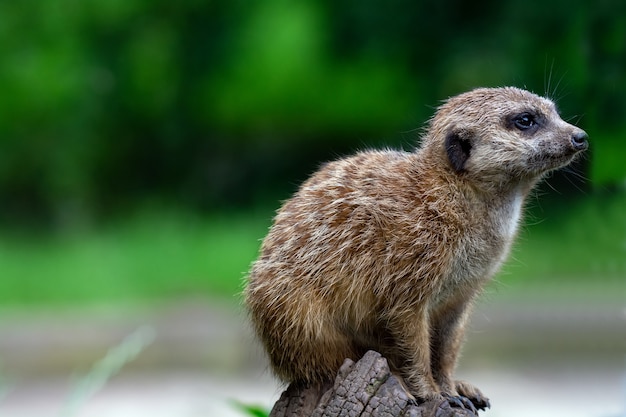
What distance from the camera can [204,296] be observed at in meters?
11.4

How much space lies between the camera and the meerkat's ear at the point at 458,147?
3.63 m

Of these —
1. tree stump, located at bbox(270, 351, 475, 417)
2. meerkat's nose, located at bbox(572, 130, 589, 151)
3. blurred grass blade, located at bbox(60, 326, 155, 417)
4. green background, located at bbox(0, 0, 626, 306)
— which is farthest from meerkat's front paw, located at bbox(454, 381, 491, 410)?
green background, located at bbox(0, 0, 626, 306)

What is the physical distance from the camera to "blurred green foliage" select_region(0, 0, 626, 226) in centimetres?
1223

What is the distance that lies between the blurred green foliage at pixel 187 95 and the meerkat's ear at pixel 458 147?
297 inches

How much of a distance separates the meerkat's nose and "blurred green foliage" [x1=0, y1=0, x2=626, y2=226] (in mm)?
7623

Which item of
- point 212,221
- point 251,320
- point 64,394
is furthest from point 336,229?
point 212,221

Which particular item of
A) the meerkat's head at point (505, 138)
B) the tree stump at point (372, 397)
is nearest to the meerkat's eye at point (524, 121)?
the meerkat's head at point (505, 138)

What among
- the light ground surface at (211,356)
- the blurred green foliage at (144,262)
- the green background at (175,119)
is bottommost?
the light ground surface at (211,356)

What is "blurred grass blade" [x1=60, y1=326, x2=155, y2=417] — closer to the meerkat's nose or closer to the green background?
the meerkat's nose

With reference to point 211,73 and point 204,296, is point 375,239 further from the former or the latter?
point 211,73

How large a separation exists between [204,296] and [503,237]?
8016 millimetres

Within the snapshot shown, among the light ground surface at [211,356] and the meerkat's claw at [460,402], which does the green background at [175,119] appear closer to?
the light ground surface at [211,356]

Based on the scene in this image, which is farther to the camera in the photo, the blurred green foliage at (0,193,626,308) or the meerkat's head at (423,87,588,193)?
the blurred green foliage at (0,193,626,308)

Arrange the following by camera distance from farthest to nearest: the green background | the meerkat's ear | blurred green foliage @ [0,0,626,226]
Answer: blurred green foliage @ [0,0,626,226], the green background, the meerkat's ear
